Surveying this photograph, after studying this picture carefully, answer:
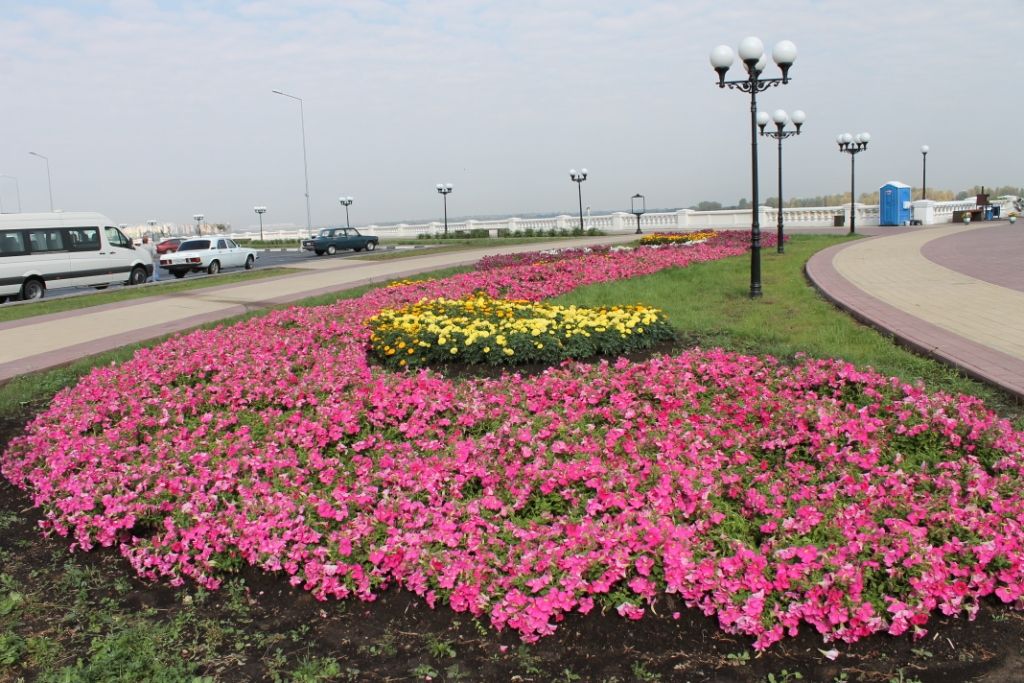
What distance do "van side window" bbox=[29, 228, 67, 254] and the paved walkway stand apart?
560cm

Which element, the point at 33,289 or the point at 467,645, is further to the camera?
the point at 33,289

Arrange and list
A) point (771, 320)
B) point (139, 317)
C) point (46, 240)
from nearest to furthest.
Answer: point (771, 320) → point (139, 317) → point (46, 240)

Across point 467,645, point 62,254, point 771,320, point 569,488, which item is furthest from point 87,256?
point 467,645

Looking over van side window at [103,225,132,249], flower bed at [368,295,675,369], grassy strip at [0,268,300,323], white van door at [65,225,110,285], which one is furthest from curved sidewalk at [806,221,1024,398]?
van side window at [103,225,132,249]

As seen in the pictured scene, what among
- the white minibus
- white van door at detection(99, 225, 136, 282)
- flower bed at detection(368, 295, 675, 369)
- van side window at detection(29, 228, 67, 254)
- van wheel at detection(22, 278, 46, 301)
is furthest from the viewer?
white van door at detection(99, 225, 136, 282)

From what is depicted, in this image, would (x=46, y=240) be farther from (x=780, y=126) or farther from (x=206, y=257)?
(x=780, y=126)

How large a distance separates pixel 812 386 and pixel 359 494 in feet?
12.5

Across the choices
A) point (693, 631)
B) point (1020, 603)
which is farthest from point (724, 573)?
point (1020, 603)

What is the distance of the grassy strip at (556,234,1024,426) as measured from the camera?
264 inches

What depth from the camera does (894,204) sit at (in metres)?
35.9

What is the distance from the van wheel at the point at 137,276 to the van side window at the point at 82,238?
143 centimetres

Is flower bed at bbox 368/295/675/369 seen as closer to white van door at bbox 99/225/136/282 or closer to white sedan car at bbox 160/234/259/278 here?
white van door at bbox 99/225/136/282

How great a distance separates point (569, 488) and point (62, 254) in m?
20.2

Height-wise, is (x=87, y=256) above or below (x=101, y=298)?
above
